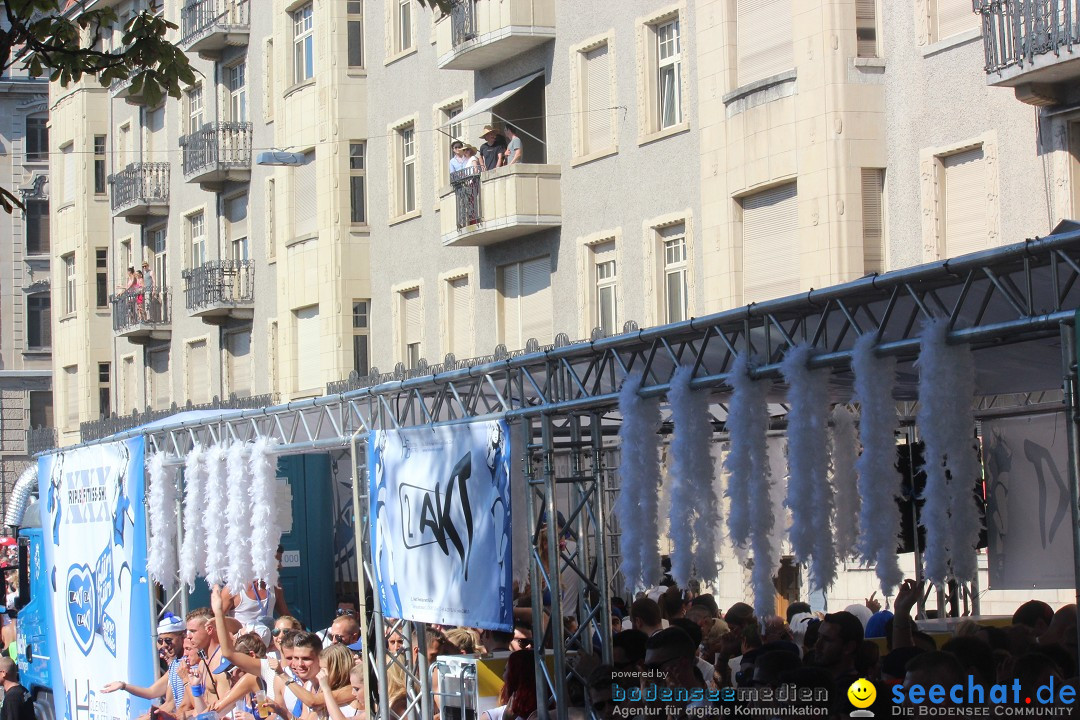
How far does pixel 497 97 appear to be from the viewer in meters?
27.1

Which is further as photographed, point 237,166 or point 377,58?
point 237,166

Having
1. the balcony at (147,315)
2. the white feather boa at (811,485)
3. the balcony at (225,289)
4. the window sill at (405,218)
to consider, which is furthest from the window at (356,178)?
the white feather boa at (811,485)

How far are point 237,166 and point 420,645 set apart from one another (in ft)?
81.8

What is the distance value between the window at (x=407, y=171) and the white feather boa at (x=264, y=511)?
16.1m

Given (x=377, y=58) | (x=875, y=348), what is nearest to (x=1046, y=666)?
(x=875, y=348)

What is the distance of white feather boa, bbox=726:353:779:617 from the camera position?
10039 millimetres

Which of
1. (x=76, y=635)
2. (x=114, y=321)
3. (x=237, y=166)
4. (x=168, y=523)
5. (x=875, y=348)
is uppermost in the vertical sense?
(x=237, y=166)

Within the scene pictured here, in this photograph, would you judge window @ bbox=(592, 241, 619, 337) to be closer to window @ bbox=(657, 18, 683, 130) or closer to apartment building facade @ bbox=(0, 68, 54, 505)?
window @ bbox=(657, 18, 683, 130)

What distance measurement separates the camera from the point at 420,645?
13719mm

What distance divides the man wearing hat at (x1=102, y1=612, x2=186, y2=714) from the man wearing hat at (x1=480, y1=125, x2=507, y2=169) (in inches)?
471

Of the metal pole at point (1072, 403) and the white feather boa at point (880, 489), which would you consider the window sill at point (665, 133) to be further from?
the metal pole at point (1072, 403)

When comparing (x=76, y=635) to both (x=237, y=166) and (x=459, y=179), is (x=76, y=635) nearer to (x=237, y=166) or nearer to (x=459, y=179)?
(x=459, y=179)

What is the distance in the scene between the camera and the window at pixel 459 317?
29.5 m

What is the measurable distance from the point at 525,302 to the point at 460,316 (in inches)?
92.6
